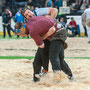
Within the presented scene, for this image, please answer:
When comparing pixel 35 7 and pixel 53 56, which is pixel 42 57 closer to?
pixel 53 56

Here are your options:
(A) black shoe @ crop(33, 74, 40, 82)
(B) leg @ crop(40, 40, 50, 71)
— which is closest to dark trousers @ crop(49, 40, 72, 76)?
(B) leg @ crop(40, 40, 50, 71)

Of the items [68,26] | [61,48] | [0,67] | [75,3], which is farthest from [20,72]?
[75,3]

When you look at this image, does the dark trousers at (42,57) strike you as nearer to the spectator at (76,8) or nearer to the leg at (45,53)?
the leg at (45,53)

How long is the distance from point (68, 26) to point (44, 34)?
1496 centimetres

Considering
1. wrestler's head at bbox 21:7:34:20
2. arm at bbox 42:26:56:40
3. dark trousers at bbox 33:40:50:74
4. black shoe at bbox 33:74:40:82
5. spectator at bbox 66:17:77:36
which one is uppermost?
wrestler's head at bbox 21:7:34:20

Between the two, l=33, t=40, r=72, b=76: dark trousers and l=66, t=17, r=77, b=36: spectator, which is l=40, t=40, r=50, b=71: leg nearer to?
l=33, t=40, r=72, b=76: dark trousers

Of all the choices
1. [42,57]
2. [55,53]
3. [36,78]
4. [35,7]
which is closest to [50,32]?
[55,53]

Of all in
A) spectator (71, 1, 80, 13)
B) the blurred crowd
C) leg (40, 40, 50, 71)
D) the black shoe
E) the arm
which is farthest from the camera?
spectator (71, 1, 80, 13)

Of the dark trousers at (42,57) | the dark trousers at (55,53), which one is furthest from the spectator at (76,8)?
the dark trousers at (55,53)

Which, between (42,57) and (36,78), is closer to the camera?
(42,57)

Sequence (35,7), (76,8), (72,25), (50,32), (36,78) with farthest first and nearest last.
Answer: (35,7), (76,8), (72,25), (36,78), (50,32)

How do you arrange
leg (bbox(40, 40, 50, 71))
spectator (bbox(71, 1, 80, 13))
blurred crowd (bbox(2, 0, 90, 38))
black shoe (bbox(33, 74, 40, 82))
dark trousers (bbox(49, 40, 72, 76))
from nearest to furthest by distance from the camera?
dark trousers (bbox(49, 40, 72, 76)) < leg (bbox(40, 40, 50, 71)) < black shoe (bbox(33, 74, 40, 82)) < blurred crowd (bbox(2, 0, 90, 38)) < spectator (bbox(71, 1, 80, 13))

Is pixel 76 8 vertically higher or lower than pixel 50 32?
lower

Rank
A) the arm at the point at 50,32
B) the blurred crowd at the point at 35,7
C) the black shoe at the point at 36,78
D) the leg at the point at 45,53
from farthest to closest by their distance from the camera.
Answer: the blurred crowd at the point at 35,7 → the black shoe at the point at 36,78 → the leg at the point at 45,53 → the arm at the point at 50,32
